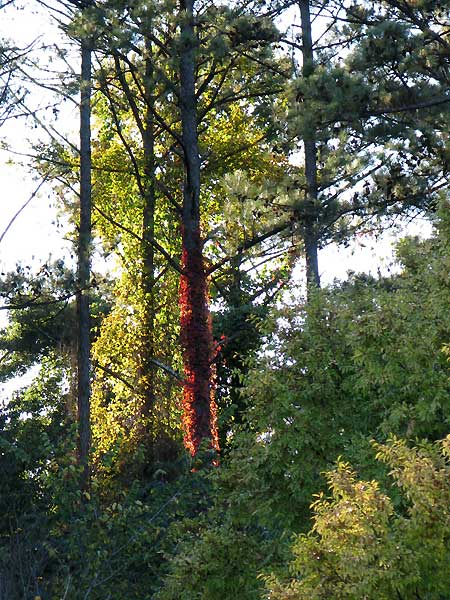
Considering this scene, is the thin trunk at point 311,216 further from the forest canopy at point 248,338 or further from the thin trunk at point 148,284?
the thin trunk at point 148,284

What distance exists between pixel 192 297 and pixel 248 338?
109 inches

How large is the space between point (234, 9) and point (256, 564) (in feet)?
39.2

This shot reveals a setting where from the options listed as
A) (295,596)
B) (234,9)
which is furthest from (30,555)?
(234,9)

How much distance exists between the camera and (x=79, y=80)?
23.2 m

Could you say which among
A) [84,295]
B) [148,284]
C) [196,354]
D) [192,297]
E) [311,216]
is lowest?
[196,354]

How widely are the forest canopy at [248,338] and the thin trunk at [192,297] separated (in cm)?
4

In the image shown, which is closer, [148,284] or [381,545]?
[381,545]

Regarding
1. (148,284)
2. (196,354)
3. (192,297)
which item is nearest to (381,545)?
(196,354)

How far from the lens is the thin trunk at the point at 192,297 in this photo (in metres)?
20.5

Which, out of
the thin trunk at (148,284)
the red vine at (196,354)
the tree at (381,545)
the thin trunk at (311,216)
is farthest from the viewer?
the thin trunk at (148,284)

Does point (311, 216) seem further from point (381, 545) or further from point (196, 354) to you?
point (381, 545)

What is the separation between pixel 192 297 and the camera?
2123 centimetres

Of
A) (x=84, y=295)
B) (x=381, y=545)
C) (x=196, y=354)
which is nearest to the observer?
(x=381, y=545)

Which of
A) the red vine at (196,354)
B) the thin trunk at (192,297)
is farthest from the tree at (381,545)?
the red vine at (196,354)
